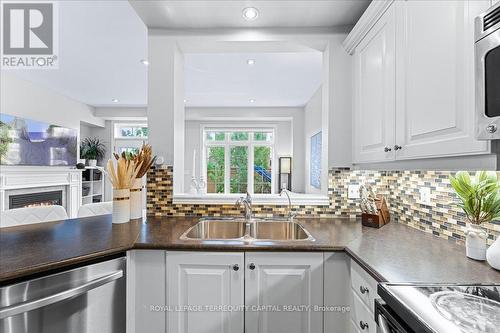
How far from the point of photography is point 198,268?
1343 millimetres

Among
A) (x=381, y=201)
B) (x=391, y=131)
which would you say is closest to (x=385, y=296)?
(x=391, y=131)

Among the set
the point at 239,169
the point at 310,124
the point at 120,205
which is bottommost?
the point at 120,205

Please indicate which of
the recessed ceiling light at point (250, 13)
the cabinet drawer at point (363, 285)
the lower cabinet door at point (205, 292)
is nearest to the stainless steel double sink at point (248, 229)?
the lower cabinet door at point (205, 292)

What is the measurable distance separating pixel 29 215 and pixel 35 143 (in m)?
3.00

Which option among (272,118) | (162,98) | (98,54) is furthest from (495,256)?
(272,118)

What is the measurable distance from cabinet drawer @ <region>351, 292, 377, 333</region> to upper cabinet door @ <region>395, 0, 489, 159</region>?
28.7 inches

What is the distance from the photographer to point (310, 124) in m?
5.12

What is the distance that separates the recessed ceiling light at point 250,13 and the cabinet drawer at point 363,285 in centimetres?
178

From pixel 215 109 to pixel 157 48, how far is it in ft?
12.7

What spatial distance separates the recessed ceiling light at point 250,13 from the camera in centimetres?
179

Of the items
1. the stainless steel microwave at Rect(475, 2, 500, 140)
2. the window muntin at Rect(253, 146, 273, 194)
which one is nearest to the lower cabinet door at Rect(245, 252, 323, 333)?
the stainless steel microwave at Rect(475, 2, 500, 140)

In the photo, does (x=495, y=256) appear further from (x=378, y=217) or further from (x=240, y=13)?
(x=240, y=13)

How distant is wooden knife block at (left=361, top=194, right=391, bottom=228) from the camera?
1669mm

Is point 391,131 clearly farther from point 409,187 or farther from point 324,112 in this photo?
point 324,112
